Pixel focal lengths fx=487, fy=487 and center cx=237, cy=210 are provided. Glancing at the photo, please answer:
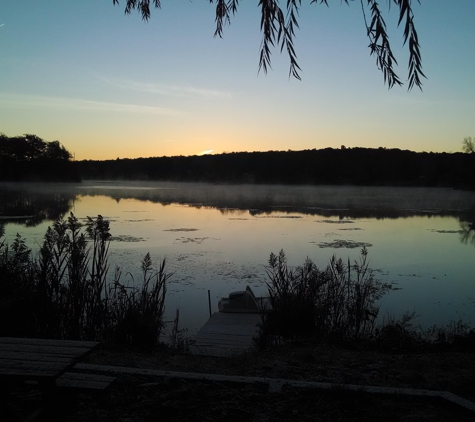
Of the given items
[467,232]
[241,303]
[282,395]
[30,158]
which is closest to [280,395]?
[282,395]

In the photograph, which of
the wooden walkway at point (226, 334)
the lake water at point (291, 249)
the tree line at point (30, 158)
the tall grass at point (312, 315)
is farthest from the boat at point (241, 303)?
the tree line at point (30, 158)

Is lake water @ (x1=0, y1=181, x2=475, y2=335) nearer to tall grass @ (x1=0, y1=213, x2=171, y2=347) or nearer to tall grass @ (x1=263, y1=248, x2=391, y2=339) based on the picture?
tall grass @ (x1=263, y1=248, x2=391, y2=339)

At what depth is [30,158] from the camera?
174ft

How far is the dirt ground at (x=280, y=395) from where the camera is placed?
271cm

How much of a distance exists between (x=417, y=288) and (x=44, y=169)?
52573 mm

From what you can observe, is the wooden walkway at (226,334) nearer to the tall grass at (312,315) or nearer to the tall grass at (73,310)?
the tall grass at (312,315)

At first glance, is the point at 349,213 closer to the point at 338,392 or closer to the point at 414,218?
the point at 414,218

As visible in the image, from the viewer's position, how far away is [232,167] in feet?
233

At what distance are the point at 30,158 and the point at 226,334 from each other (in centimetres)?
5266

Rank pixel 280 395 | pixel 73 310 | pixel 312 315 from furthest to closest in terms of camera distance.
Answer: pixel 312 315, pixel 73 310, pixel 280 395

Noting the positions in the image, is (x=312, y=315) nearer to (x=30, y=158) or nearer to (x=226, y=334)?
(x=226, y=334)

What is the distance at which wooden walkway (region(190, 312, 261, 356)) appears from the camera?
544 cm

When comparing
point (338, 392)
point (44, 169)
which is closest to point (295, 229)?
point (338, 392)

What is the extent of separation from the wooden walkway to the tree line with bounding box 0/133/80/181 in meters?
50.2
